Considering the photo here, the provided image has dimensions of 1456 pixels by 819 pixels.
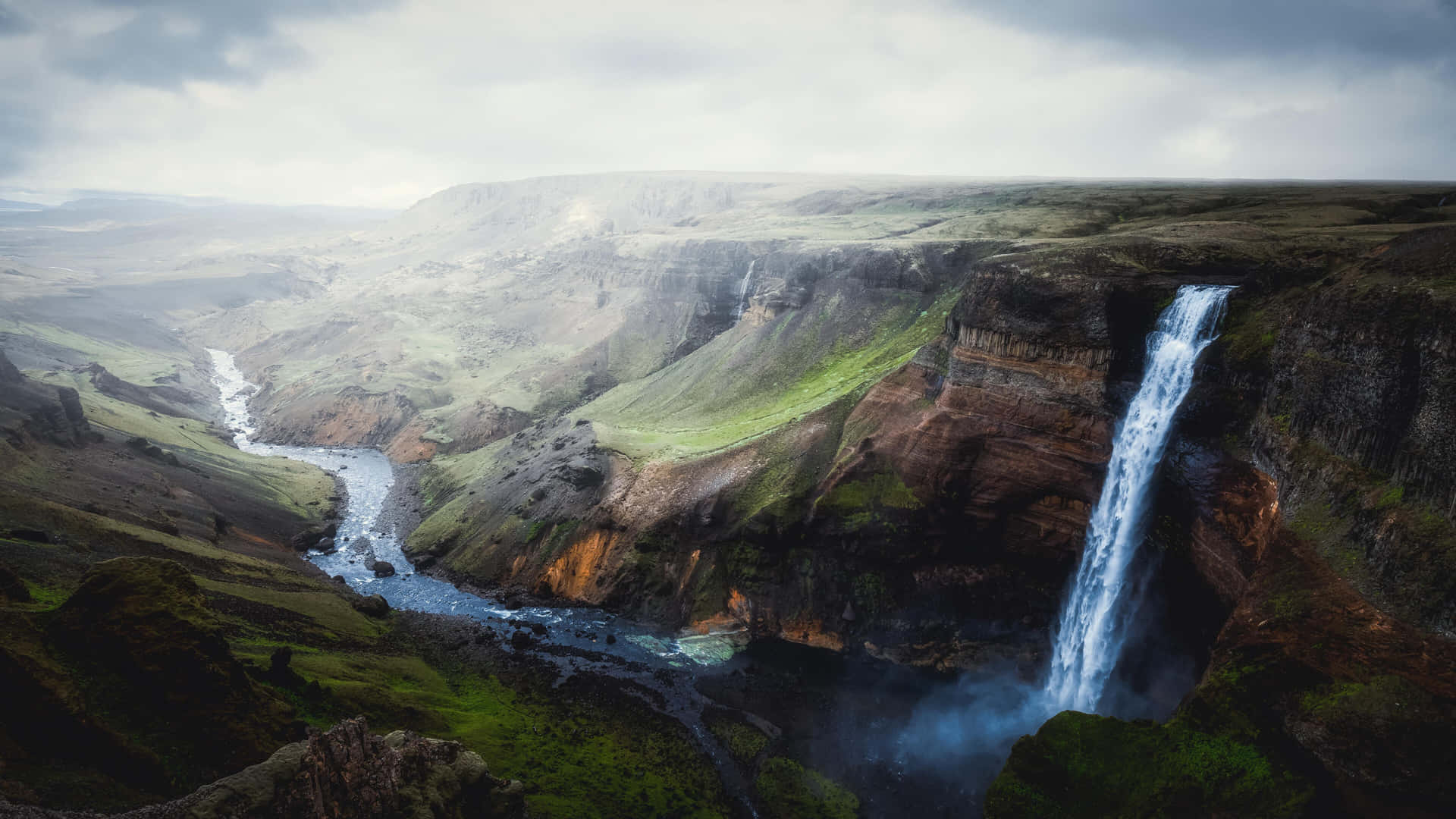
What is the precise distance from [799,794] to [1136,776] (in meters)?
17.6

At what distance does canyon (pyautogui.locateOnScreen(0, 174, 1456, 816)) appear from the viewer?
2566 centimetres

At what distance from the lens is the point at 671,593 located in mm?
58812

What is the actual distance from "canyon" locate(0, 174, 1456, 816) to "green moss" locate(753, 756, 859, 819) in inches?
10.4

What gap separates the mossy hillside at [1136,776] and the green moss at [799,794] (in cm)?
1059

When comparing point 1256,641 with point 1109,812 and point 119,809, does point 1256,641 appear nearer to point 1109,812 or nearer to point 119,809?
point 1109,812

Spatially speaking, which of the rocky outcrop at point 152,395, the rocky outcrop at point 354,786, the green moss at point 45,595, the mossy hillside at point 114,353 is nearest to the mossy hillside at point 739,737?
the rocky outcrop at point 354,786

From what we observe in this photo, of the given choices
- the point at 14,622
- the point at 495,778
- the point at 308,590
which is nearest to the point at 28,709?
the point at 14,622

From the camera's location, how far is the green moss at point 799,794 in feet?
121

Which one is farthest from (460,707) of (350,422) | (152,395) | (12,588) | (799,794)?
(152,395)

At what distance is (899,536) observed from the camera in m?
51.7

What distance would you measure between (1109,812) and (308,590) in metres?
57.4

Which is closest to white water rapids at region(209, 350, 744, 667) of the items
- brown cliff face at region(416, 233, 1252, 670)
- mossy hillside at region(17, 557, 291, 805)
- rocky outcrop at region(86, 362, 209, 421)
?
brown cliff face at region(416, 233, 1252, 670)

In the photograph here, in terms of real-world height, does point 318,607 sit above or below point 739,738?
above

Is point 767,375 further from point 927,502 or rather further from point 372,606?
point 372,606
